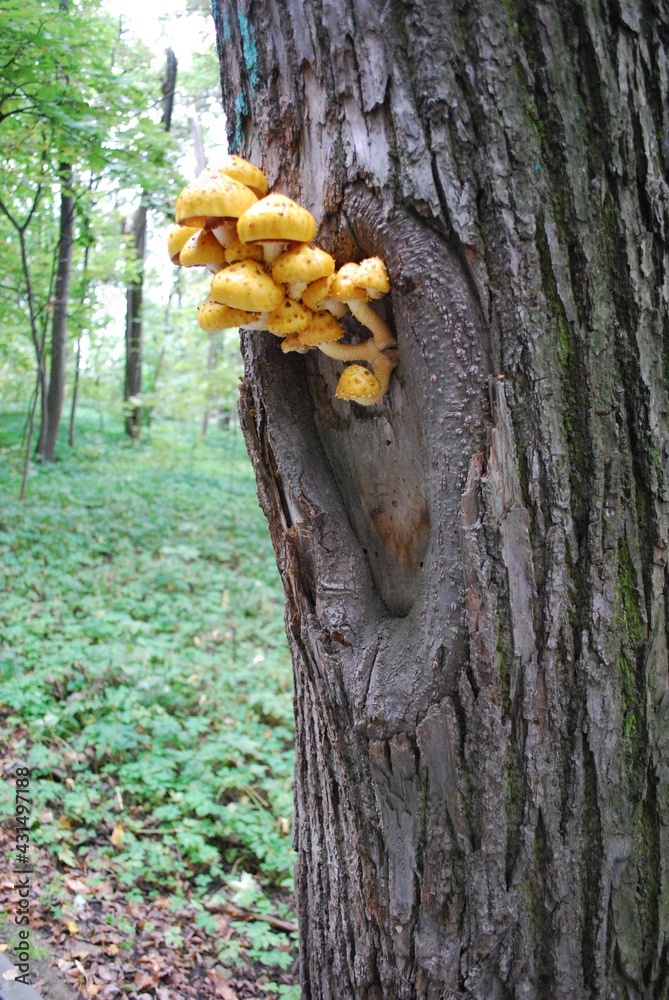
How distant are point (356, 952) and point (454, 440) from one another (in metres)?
1.46

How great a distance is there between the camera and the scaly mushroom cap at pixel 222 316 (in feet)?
5.38

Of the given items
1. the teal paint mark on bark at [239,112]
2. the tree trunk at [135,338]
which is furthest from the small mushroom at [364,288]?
the tree trunk at [135,338]

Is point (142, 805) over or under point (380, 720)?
under

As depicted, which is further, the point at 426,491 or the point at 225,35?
the point at 225,35

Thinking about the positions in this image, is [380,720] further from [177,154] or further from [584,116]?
[177,154]

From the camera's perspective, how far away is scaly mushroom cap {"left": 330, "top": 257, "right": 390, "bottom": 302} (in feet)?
5.01

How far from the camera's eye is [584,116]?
144cm

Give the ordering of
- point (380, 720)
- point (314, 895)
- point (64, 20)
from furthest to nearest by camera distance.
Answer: point (64, 20) → point (314, 895) → point (380, 720)

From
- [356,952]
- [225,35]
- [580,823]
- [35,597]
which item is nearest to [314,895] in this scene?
[356,952]

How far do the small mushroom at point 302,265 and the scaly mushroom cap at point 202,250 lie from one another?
0.24m

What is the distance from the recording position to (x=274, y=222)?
1.47 metres

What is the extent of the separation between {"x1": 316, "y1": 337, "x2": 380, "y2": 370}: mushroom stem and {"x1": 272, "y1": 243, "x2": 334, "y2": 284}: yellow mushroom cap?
Result: 20 cm

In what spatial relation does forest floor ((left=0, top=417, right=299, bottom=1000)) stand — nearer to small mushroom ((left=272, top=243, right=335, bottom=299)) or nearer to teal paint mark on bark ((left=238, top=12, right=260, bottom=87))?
small mushroom ((left=272, top=243, right=335, bottom=299))

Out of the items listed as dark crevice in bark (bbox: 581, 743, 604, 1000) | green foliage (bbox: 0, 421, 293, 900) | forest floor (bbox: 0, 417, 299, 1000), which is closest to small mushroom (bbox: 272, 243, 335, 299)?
dark crevice in bark (bbox: 581, 743, 604, 1000)
